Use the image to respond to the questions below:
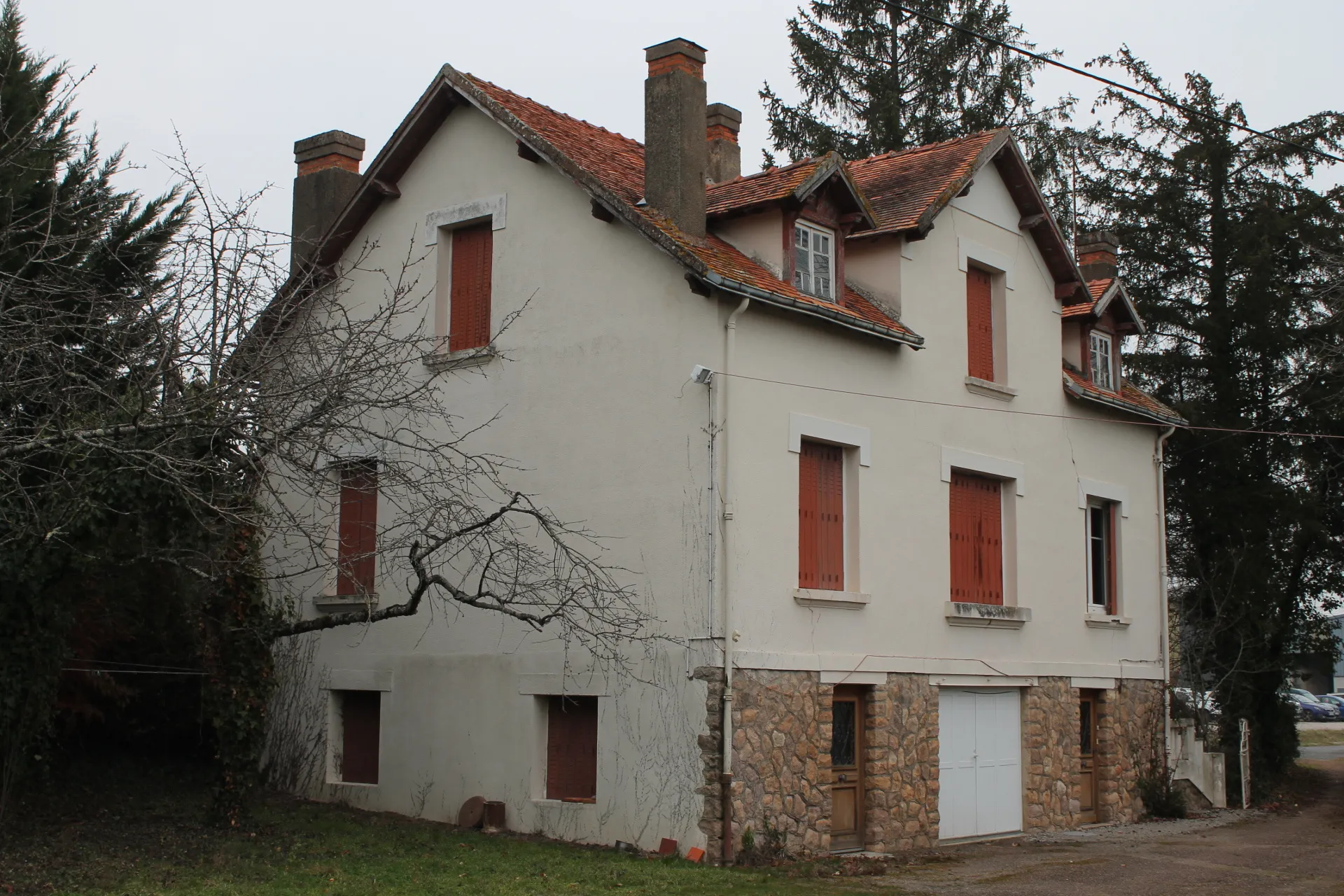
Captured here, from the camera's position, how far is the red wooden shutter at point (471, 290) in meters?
16.5

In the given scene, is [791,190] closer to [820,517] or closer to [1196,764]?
[820,517]

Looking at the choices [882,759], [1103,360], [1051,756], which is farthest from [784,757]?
[1103,360]

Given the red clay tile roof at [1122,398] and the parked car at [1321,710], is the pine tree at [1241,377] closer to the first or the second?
the red clay tile roof at [1122,398]

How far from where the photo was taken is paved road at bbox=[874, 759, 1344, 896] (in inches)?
510

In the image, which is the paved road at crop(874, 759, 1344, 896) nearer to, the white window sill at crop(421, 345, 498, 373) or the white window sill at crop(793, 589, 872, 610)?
the white window sill at crop(793, 589, 872, 610)

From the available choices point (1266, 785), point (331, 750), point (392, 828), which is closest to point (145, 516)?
point (392, 828)

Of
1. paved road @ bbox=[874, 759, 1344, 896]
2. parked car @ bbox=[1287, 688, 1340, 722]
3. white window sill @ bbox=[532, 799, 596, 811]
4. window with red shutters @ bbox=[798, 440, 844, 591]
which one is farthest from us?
parked car @ bbox=[1287, 688, 1340, 722]

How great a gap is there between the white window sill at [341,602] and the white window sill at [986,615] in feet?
21.8

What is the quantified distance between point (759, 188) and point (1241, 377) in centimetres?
1311

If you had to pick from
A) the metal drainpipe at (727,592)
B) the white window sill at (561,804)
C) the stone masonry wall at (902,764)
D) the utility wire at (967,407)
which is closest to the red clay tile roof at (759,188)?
the metal drainpipe at (727,592)

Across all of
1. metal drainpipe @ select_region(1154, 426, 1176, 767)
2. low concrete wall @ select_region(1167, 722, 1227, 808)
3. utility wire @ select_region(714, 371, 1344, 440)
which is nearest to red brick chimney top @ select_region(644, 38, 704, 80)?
utility wire @ select_region(714, 371, 1344, 440)

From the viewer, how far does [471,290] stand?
54.5 ft

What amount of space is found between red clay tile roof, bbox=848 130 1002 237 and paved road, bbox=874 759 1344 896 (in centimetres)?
693

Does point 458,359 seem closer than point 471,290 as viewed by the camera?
Yes
